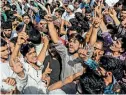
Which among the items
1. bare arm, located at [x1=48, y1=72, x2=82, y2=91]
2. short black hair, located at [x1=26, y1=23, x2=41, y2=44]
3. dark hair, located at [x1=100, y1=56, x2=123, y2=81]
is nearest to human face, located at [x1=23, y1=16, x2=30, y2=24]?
short black hair, located at [x1=26, y1=23, x2=41, y2=44]

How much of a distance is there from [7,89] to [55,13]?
16.2ft

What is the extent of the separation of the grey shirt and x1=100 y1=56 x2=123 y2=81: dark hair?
72cm

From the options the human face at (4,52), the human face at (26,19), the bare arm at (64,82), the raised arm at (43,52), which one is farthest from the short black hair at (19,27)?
the bare arm at (64,82)

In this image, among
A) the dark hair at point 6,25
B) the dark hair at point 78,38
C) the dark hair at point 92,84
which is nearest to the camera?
the dark hair at point 92,84

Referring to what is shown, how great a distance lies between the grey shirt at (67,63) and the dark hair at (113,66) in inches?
28.5

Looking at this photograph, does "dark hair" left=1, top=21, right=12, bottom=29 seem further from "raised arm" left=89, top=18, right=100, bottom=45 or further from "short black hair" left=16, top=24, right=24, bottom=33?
"raised arm" left=89, top=18, right=100, bottom=45

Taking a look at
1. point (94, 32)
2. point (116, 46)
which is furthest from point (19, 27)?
point (116, 46)

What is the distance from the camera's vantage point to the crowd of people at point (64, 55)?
580 centimetres

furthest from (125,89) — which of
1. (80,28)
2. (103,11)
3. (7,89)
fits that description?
(103,11)

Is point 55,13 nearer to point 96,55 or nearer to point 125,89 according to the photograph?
point 96,55

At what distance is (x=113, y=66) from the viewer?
6.00 metres

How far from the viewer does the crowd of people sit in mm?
5805

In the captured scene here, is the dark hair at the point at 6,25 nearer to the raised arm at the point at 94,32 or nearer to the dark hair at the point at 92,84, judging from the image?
the raised arm at the point at 94,32

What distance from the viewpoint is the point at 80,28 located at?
8.47 meters
